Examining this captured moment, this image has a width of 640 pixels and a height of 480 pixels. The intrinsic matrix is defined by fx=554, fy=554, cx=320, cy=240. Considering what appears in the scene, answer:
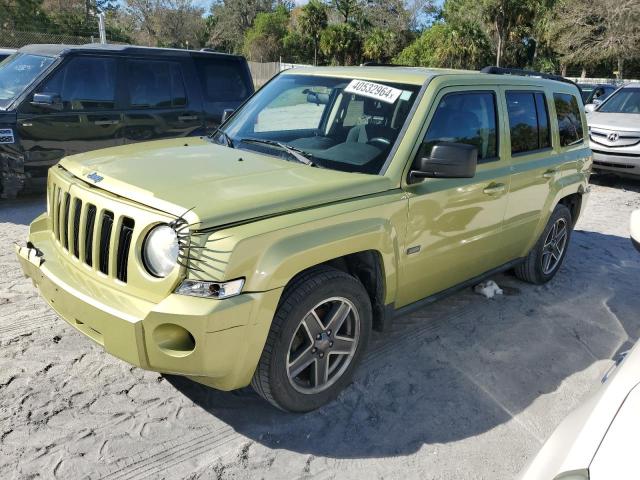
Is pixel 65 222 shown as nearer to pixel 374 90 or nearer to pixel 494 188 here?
pixel 374 90

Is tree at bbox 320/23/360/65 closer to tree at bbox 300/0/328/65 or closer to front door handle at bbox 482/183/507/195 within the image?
tree at bbox 300/0/328/65

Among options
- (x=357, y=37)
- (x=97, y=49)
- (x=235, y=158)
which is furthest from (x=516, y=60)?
(x=235, y=158)

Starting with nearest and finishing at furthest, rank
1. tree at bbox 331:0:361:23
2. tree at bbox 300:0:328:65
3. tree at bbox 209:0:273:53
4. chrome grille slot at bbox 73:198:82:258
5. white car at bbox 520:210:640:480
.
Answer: white car at bbox 520:210:640:480
chrome grille slot at bbox 73:198:82:258
tree at bbox 300:0:328:65
tree at bbox 331:0:361:23
tree at bbox 209:0:273:53

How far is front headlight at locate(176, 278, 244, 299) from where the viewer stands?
245 centimetres

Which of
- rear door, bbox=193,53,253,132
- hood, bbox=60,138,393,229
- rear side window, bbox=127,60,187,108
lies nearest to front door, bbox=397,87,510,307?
hood, bbox=60,138,393,229

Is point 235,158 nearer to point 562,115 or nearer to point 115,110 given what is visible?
point 562,115

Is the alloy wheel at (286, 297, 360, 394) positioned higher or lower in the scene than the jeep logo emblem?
lower

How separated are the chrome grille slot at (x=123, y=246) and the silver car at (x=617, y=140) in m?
9.40

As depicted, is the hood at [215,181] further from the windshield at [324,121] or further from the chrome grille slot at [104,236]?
the windshield at [324,121]

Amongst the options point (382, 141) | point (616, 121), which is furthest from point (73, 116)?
point (616, 121)

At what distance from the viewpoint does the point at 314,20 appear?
147 ft

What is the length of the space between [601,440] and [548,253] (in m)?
3.72

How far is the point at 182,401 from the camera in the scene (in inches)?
124

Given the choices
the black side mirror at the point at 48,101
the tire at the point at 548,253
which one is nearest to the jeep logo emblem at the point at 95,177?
the tire at the point at 548,253
